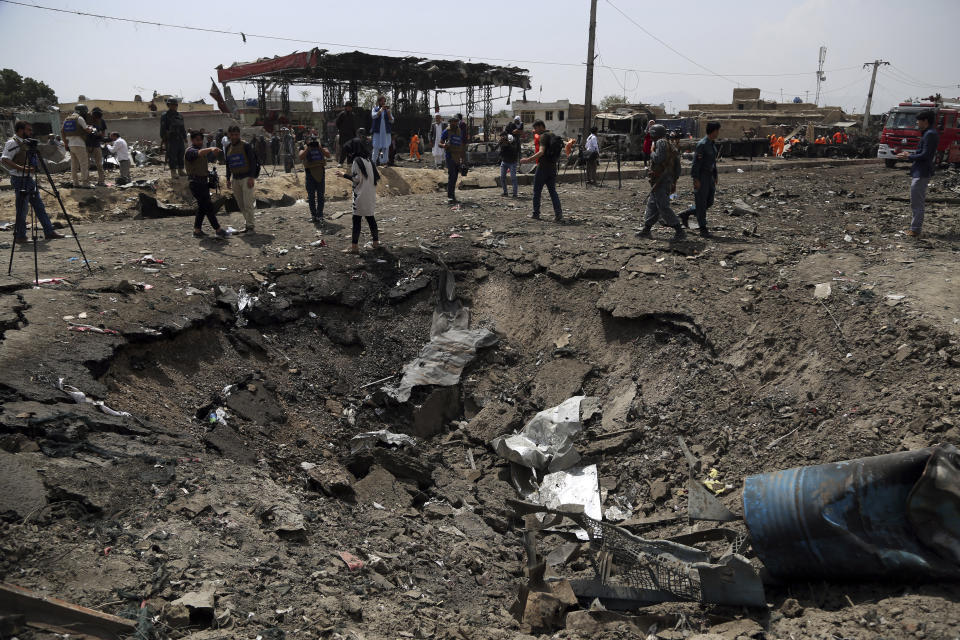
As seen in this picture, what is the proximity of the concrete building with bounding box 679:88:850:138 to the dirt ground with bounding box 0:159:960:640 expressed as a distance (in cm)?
2429

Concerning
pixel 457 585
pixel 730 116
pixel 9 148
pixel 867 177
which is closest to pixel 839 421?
pixel 457 585

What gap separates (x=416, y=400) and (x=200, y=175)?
4.35m

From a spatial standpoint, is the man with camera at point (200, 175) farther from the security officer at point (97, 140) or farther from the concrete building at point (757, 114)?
the concrete building at point (757, 114)

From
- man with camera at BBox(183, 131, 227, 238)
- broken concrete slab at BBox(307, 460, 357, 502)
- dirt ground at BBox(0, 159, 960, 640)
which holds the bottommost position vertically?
broken concrete slab at BBox(307, 460, 357, 502)

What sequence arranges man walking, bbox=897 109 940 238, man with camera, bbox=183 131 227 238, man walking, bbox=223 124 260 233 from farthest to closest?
man walking, bbox=223 124 260 233, man with camera, bbox=183 131 227 238, man walking, bbox=897 109 940 238

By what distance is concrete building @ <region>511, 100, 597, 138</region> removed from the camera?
40.7 metres

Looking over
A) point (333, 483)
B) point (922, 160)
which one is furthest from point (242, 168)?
point (922, 160)

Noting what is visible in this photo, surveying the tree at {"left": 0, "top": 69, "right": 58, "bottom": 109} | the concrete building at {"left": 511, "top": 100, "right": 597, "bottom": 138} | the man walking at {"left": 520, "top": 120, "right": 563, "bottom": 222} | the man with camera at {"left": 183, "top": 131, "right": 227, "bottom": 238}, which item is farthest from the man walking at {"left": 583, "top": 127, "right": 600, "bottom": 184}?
the tree at {"left": 0, "top": 69, "right": 58, "bottom": 109}

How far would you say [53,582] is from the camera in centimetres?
273

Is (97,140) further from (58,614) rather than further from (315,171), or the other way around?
(58,614)

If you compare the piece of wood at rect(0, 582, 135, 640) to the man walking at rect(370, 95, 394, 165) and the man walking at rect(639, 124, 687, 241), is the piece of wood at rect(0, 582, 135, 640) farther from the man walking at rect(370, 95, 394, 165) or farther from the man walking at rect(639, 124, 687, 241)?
the man walking at rect(370, 95, 394, 165)

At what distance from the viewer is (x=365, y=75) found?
21250 mm

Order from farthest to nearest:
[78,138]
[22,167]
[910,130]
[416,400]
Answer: [910,130], [78,138], [22,167], [416,400]

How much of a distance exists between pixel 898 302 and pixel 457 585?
4213mm
